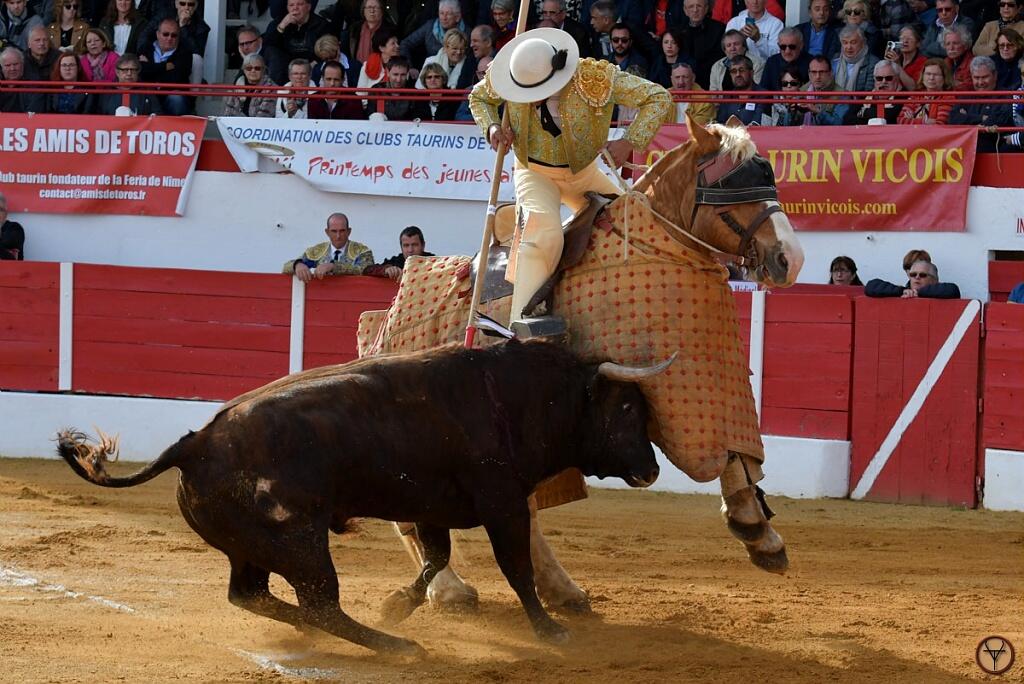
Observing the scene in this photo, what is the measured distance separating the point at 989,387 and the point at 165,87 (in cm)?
647

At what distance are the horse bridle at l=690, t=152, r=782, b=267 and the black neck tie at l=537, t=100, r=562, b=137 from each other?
71 cm

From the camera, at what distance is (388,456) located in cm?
470

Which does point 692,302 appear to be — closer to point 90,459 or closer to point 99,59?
point 90,459

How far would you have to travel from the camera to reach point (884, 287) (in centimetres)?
873

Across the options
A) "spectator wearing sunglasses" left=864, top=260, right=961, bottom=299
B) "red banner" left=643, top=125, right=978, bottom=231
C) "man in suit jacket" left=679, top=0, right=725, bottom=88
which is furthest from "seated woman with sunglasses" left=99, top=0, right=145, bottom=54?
"spectator wearing sunglasses" left=864, top=260, right=961, bottom=299

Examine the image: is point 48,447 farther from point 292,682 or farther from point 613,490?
point 292,682

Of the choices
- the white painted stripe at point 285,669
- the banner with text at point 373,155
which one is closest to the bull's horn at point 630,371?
the white painted stripe at point 285,669

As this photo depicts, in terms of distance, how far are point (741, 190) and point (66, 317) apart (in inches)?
252

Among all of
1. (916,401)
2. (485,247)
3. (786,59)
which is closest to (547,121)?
(485,247)

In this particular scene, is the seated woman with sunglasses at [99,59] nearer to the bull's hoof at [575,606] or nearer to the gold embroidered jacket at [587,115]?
the gold embroidered jacket at [587,115]

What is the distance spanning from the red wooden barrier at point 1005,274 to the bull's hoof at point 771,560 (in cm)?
467

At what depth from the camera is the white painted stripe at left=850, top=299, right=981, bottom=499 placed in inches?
336

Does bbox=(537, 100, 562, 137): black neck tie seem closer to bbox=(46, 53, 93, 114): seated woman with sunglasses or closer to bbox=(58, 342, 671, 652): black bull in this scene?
bbox=(58, 342, 671, 652): black bull

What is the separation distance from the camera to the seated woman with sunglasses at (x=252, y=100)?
38.1ft
